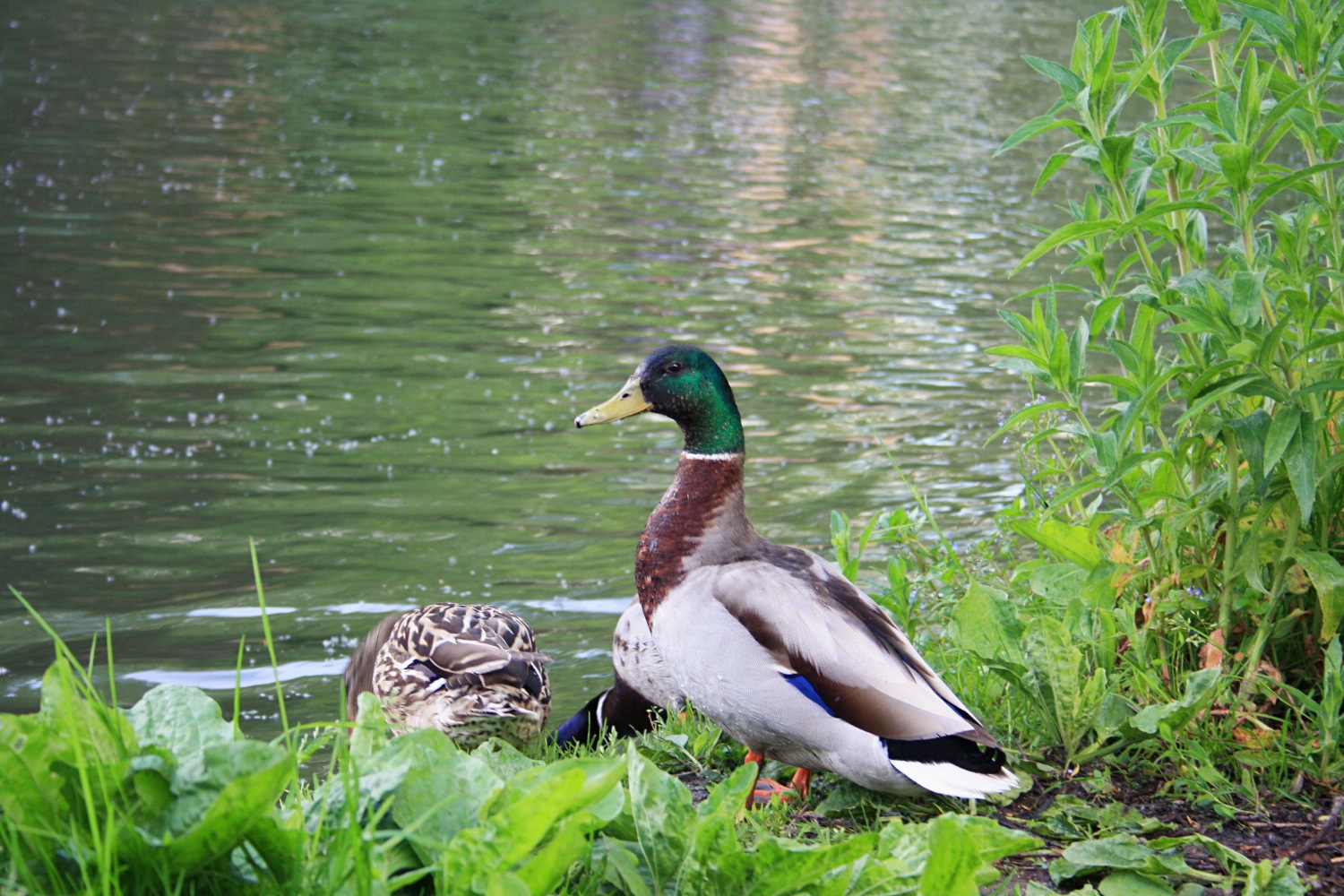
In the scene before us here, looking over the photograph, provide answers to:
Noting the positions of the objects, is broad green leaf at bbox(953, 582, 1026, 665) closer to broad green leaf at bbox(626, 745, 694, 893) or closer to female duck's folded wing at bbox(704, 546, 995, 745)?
female duck's folded wing at bbox(704, 546, 995, 745)

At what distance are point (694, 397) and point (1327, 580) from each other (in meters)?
1.59

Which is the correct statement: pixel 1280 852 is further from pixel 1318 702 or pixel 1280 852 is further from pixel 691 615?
pixel 691 615

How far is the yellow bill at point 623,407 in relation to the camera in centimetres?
394

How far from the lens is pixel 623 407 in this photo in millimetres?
3980

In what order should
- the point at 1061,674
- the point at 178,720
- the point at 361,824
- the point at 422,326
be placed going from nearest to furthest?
1. the point at 361,824
2. the point at 178,720
3. the point at 1061,674
4. the point at 422,326

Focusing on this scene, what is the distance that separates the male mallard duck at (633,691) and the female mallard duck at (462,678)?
32cm

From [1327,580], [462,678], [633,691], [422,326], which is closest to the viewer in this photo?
[1327,580]

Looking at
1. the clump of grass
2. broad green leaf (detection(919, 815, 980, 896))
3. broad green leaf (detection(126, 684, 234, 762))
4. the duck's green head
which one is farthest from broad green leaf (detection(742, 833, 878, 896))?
the duck's green head

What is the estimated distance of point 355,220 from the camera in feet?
45.3

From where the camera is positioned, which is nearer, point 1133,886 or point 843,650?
point 1133,886

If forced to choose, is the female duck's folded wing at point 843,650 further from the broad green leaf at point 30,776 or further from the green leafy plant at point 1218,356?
the broad green leaf at point 30,776

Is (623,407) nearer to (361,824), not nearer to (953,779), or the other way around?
(953,779)

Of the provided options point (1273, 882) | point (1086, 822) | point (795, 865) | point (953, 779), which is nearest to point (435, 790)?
point (795, 865)

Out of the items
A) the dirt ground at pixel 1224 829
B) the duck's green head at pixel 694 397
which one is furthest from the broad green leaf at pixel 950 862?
the duck's green head at pixel 694 397
